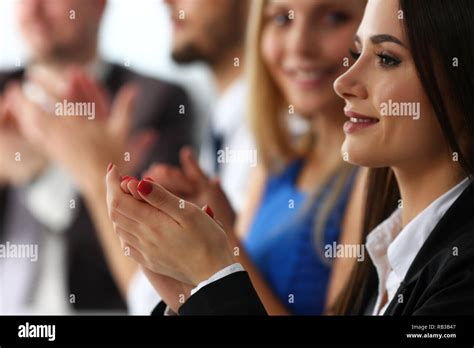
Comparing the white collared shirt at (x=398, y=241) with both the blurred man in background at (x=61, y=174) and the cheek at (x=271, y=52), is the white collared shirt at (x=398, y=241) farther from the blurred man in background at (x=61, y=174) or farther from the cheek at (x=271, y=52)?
the blurred man in background at (x=61, y=174)

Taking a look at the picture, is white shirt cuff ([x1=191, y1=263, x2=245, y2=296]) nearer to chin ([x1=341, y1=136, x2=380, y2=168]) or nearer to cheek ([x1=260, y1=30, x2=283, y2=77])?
chin ([x1=341, y1=136, x2=380, y2=168])

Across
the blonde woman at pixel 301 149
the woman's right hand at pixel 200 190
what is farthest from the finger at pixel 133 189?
the blonde woman at pixel 301 149

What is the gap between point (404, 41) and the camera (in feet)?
2.94

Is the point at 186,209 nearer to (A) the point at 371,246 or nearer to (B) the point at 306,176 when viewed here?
(A) the point at 371,246

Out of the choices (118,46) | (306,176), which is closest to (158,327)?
(306,176)

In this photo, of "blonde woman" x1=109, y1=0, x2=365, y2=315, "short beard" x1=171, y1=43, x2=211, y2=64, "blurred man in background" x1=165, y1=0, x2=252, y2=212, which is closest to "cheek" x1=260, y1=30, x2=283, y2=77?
"blonde woman" x1=109, y1=0, x2=365, y2=315

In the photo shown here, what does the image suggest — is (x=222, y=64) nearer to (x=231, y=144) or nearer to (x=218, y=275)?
(x=231, y=144)

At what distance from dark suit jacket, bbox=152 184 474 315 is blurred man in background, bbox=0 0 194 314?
64 cm

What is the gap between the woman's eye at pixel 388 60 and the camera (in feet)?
3.00

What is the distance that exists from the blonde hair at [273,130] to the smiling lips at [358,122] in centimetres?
33

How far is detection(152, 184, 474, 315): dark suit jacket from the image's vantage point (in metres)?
0.79

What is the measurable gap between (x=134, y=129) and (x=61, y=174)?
167 millimetres

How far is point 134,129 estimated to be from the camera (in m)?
1.46

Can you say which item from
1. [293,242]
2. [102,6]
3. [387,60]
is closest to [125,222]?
[387,60]
